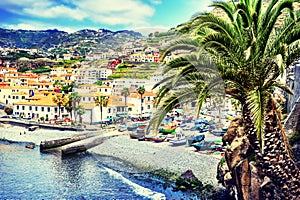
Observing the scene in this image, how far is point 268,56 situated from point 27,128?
1458 inches

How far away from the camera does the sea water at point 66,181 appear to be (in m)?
16.8

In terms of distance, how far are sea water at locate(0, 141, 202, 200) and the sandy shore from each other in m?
1.73

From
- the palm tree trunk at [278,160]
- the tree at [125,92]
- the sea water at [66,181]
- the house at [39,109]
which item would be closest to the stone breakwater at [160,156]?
the sea water at [66,181]

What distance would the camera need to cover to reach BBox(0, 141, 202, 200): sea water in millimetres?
16781

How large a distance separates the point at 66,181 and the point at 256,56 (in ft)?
49.9

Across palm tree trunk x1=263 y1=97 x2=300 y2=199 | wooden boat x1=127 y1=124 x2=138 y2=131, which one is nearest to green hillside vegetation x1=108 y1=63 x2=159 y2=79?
palm tree trunk x1=263 y1=97 x2=300 y2=199

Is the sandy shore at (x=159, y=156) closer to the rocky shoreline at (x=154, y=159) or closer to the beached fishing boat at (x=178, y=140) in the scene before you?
the rocky shoreline at (x=154, y=159)

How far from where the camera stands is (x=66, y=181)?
19.4 metres

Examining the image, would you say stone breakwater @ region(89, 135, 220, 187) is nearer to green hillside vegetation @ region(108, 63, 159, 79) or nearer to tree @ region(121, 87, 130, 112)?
tree @ region(121, 87, 130, 112)

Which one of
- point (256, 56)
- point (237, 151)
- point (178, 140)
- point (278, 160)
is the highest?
point (256, 56)

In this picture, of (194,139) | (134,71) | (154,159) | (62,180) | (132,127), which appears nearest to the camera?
(134,71)

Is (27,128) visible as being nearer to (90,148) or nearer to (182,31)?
(90,148)

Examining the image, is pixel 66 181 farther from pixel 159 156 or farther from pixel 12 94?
pixel 12 94

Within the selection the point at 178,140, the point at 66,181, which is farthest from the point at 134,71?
the point at 178,140
